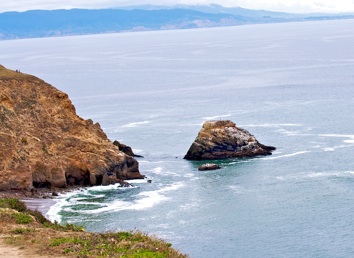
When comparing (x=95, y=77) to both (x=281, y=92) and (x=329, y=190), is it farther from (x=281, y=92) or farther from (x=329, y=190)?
(x=329, y=190)

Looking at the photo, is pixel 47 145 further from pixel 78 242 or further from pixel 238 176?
pixel 78 242

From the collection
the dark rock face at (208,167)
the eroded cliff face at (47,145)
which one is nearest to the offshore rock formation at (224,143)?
the dark rock face at (208,167)

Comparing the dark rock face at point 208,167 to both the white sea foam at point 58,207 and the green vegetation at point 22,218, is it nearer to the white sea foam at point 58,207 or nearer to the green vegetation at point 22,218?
the white sea foam at point 58,207

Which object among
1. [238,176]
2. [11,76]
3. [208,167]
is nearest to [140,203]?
[238,176]

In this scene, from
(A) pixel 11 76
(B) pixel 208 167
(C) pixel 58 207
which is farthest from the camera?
(B) pixel 208 167

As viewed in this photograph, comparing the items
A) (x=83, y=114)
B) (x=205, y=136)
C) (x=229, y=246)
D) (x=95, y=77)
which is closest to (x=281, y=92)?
(x=83, y=114)
